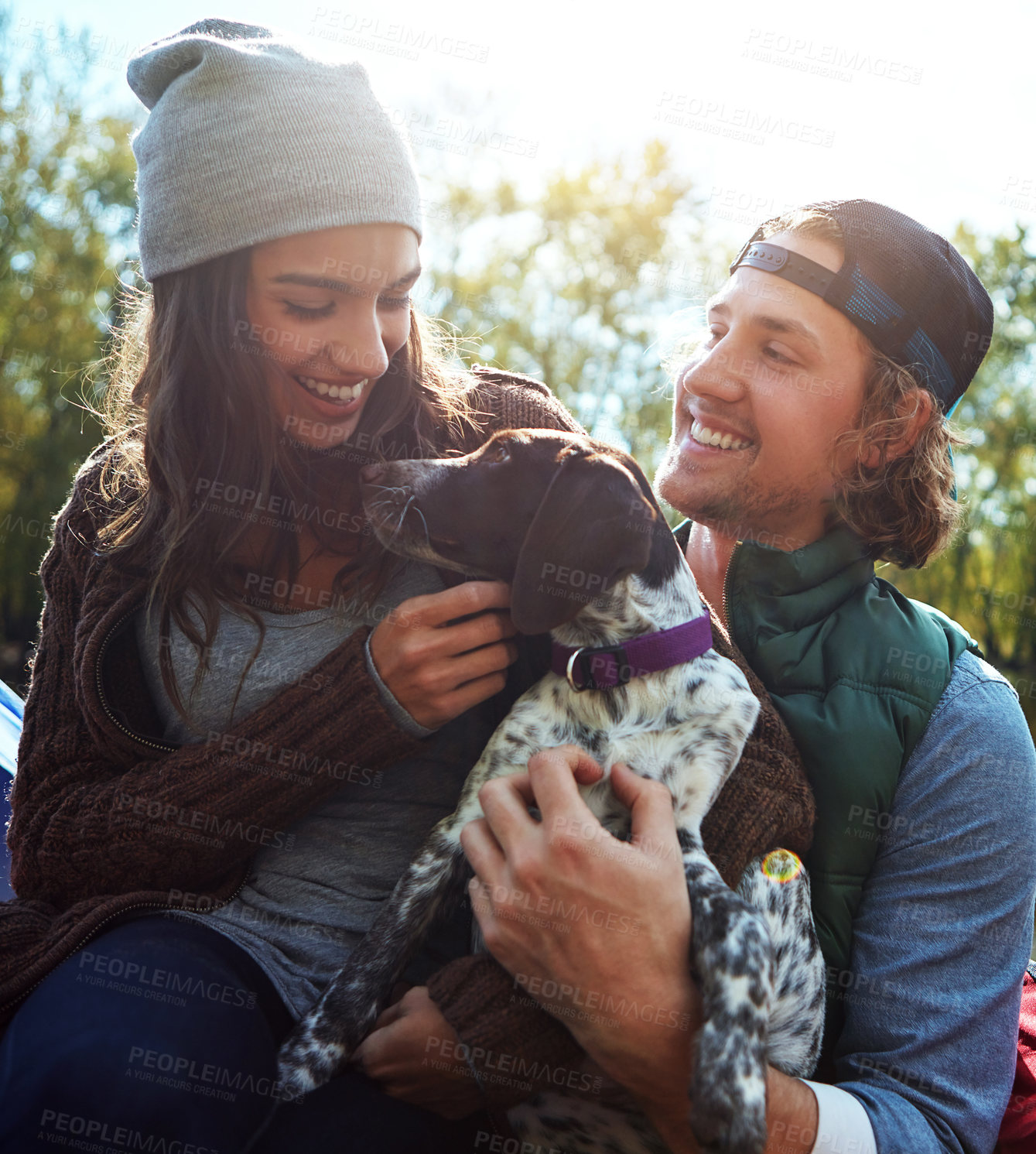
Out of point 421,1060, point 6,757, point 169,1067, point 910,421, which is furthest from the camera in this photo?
point 6,757

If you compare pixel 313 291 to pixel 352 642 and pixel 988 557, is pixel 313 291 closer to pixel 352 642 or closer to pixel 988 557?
pixel 352 642

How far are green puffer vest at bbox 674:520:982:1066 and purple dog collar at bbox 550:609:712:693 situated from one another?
0.30 m

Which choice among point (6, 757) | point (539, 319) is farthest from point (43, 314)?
point (6, 757)

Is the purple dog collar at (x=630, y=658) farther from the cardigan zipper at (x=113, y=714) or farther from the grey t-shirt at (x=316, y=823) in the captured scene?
the cardigan zipper at (x=113, y=714)

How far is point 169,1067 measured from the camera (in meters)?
1.77

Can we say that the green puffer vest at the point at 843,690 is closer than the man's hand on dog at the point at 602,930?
No

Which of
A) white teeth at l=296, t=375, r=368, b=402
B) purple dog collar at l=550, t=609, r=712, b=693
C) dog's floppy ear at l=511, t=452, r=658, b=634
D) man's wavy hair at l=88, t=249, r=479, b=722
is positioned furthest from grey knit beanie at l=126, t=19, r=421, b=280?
purple dog collar at l=550, t=609, r=712, b=693

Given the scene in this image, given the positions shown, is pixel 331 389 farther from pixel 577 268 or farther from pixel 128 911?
pixel 577 268

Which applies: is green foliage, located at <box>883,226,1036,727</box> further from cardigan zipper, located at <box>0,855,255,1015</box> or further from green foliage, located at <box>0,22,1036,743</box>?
cardigan zipper, located at <box>0,855,255,1015</box>

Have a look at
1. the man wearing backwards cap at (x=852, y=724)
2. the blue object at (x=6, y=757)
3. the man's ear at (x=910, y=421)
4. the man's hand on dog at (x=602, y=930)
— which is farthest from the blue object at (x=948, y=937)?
the blue object at (x=6, y=757)

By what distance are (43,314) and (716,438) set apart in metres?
16.0

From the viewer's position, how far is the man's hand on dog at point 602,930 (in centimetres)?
182

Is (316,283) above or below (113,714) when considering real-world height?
above

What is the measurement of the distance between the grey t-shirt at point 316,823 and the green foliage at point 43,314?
14.3 meters
